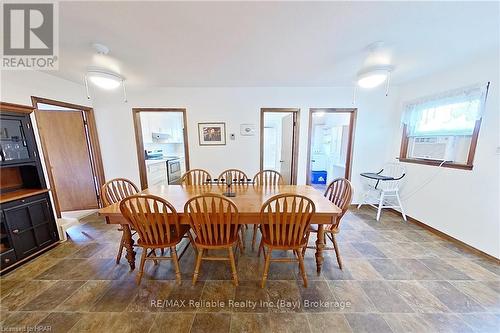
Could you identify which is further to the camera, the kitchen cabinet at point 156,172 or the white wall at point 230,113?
the kitchen cabinet at point 156,172

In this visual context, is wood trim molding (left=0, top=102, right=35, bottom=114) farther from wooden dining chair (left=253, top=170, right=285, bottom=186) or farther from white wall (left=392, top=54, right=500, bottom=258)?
white wall (left=392, top=54, right=500, bottom=258)

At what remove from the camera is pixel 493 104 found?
1.97 m

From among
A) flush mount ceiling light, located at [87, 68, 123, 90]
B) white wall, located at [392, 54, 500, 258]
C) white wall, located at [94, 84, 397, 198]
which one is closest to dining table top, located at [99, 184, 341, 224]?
white wall, located at [94, 84, 397, 198]

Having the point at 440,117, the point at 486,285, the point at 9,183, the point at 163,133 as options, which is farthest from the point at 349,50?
the point at 163,133

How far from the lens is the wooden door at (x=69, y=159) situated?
279 cm

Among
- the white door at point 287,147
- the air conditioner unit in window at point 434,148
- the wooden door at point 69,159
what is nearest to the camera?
the air conditioner unit in window at point 434,148

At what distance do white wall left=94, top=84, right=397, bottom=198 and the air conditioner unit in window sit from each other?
0.50 meters

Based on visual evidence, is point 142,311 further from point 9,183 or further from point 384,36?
point 384,36

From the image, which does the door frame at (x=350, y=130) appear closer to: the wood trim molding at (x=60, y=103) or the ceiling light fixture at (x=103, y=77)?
the ceiling light fixture at (x=103, y=77)

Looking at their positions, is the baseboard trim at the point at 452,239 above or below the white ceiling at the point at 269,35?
below

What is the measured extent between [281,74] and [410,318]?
2913mm

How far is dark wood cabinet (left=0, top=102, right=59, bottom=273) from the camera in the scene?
180 cm

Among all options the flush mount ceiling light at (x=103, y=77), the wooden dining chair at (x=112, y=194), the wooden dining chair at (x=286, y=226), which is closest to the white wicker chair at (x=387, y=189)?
the wooden dining chair at (x=286, y=226)

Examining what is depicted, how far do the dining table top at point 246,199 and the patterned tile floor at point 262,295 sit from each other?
0.65 meters
